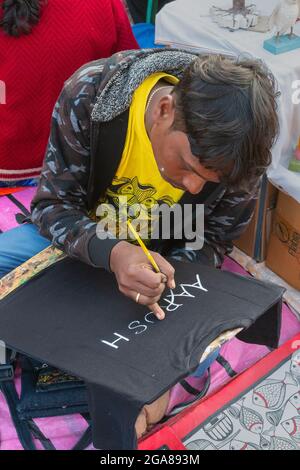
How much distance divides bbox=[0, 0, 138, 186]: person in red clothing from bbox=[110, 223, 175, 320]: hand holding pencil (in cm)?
70

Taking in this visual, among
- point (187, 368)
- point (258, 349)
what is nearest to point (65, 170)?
point (187, 368)

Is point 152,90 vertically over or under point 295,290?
over

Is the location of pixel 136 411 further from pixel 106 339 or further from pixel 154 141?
pixel 154 141

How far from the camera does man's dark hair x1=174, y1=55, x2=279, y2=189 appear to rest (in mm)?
881

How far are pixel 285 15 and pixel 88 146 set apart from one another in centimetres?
68

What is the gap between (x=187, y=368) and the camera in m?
0.97

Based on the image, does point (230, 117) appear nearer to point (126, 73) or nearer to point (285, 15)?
point (126, 73)

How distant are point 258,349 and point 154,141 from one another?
72 cm

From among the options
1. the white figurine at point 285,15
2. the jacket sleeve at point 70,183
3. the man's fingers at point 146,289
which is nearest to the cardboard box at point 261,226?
the white figurine at point 285,15

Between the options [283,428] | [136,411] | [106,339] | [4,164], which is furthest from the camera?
[4,164]

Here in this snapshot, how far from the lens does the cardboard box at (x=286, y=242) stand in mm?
1625

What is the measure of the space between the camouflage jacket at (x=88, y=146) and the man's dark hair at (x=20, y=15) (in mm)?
337

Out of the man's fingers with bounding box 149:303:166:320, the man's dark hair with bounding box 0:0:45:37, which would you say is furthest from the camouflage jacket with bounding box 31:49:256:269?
the man's dark hair with bounding box 0:0:45:37

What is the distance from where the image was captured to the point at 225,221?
4.42ft
